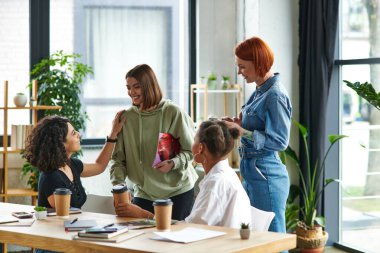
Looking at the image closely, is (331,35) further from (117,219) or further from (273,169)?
(117,219)

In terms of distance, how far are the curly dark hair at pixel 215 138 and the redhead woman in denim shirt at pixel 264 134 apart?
0.40 meters

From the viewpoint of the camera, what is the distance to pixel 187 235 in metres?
3.23

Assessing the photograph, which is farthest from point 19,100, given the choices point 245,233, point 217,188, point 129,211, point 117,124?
point 245,233

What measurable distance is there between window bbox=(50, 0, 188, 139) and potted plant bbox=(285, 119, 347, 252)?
1559mm

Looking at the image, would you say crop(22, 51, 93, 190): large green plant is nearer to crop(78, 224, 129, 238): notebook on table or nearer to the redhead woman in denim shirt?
the redhead woman in denim shirt

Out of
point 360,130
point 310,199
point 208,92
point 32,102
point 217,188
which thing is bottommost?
point 310,199

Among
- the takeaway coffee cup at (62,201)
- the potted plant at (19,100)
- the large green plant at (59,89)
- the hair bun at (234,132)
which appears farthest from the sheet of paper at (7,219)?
the potted plant at (19,100)

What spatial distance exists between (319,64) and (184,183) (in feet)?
7.69

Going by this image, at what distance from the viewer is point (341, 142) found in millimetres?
6484

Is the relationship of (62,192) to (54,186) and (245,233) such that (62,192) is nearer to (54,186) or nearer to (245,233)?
(54,186)

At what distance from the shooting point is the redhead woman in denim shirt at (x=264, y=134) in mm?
4094

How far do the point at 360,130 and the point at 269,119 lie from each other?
2356 millimetres

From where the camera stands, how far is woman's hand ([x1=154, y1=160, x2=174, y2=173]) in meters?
4.18

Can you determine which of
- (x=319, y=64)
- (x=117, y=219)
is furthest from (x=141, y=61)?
(x=117, y=219)
